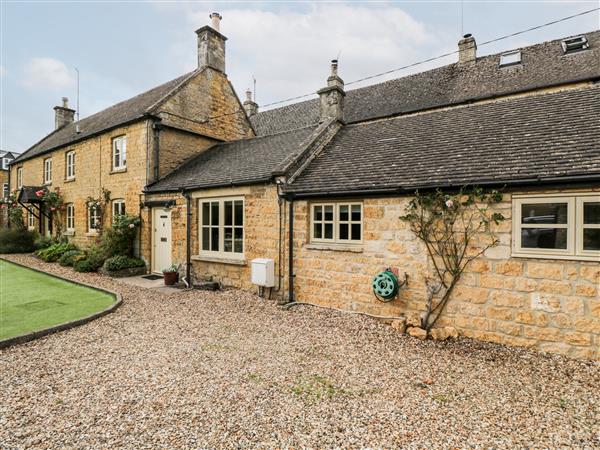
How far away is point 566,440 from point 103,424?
14.9 feet

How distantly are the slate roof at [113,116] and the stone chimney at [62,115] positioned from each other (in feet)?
2.32

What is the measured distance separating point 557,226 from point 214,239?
330 inches

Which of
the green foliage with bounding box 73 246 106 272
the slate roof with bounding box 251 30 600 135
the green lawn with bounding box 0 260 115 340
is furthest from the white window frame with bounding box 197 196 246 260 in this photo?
the slate roof with bounding box 251 30 600 135

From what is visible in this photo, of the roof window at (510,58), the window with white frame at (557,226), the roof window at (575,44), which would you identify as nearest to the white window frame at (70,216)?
the window with white frame at (557,226)

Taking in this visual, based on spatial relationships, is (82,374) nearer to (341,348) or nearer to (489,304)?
(341,348)

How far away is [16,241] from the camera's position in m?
16.9

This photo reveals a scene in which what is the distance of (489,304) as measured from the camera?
18.2 ft

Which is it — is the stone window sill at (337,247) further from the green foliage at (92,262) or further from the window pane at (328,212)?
the green foliage at (92,262)

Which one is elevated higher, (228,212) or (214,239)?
(228,212)

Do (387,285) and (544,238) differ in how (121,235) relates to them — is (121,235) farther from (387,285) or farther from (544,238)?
(544,238)

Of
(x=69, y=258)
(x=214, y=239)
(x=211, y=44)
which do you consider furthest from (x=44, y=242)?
(x=211, y=44)

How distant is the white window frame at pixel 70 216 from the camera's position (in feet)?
52.3

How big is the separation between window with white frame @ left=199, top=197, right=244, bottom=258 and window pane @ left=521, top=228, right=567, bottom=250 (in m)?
6.65

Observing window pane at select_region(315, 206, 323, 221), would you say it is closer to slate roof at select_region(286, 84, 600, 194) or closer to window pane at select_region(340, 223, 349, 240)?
slate roof at select_region(286, 84, 600, 194)
